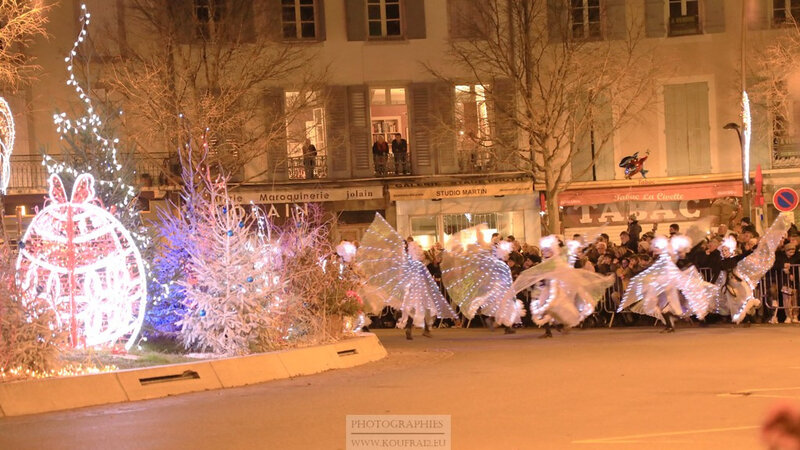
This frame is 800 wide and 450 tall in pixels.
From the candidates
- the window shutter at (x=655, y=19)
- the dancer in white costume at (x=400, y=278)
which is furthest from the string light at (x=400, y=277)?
the window shutter at (x=655, y=19)

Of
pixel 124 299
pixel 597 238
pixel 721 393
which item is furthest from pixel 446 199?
pixel 721 393

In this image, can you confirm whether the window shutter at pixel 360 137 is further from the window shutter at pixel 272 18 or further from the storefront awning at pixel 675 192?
the storefront awning at pixel 675 192

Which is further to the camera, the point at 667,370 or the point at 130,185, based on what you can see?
the point at 130,185

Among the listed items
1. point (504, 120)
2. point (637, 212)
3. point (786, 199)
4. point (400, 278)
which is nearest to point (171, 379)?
point (400, 278)

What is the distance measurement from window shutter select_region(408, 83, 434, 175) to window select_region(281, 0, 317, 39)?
11.7ft

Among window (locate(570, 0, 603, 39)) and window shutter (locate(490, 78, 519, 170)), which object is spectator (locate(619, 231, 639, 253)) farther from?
window (locate(570, 0, 603, 39))

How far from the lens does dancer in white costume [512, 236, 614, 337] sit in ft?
59.1

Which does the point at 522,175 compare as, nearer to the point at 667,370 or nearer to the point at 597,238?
the point at 597,238

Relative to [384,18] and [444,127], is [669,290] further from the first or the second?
[384,18]

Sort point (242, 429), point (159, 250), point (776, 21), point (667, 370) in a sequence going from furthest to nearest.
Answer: point (776, 21)
point (159, 250)
point (667, 370)
point (242, 429)

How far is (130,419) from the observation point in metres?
10.4

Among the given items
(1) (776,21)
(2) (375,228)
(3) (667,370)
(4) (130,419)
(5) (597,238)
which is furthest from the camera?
(1) (776,21)

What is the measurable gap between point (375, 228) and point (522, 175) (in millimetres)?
15143

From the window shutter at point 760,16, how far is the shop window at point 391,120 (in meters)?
10.8
